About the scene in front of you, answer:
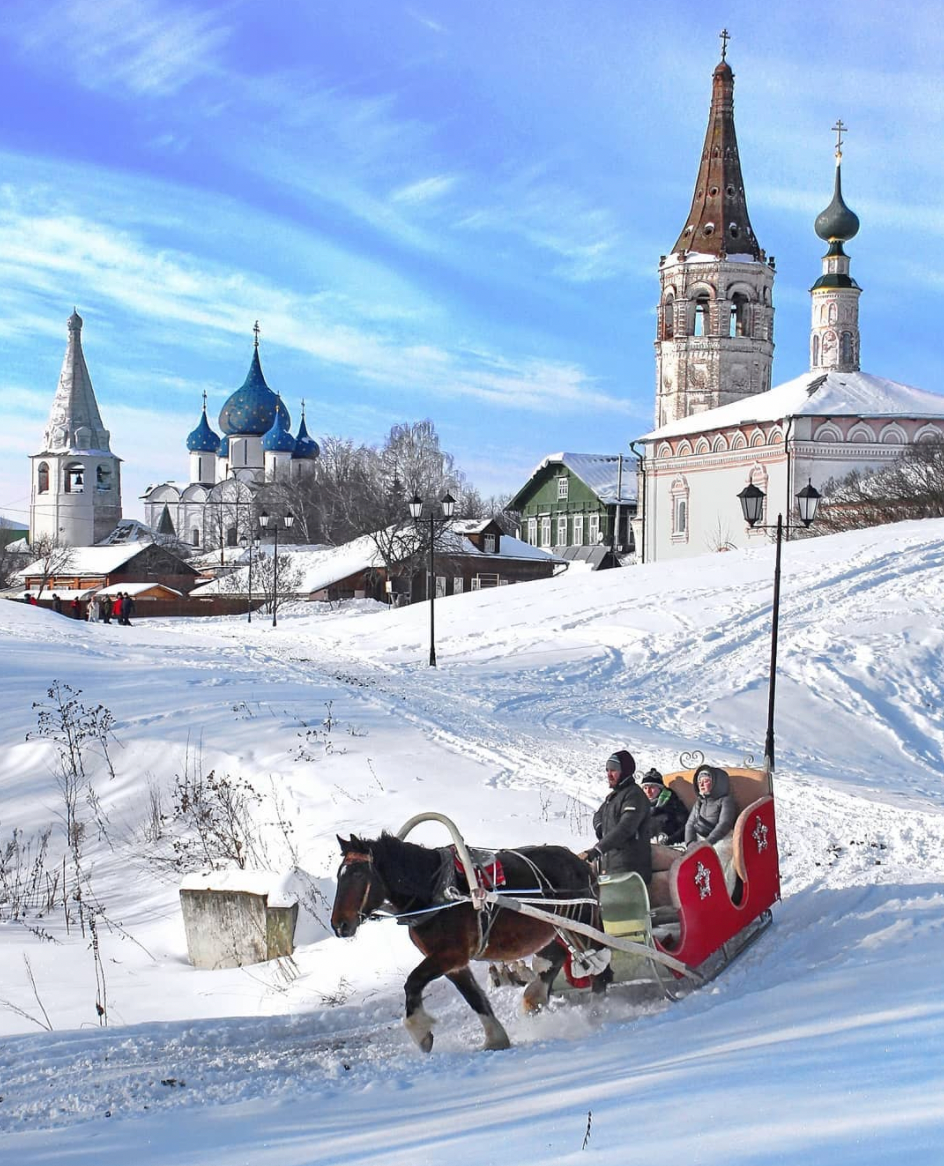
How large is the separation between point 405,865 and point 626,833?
2.01 meters

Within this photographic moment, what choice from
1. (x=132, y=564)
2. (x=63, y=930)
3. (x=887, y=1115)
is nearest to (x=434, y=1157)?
(x=887, y=1115)

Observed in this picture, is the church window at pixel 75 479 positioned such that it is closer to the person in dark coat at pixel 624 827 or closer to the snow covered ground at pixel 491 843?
the snow covered ground at pixel 491 843

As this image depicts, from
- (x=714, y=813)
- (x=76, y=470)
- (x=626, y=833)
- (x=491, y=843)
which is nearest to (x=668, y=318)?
(x=76, y=470)

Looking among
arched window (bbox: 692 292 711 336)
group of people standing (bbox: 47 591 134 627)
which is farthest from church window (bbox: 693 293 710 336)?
group of people standing (bbox: 47 591 134 627)

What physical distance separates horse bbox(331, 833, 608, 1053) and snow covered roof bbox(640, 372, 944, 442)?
48.8 meters

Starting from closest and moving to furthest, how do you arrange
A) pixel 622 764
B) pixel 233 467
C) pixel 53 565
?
pixel 622 764
pixel 53 565
pixel 233 467

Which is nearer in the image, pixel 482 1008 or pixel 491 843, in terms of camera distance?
pixel 482 1008

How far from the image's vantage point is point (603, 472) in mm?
85875

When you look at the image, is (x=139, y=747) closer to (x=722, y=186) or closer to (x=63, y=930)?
(x=63, y=930)

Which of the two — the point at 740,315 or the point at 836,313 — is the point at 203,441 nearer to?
the point at 740,315

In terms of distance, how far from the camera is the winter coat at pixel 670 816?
984 centimetres

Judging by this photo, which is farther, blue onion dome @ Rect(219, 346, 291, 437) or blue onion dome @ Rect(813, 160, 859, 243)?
blue onion dome @ Rect(219, 346, 291, 437)

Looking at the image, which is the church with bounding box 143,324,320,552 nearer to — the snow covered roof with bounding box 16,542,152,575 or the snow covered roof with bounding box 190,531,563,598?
the snow covered roof with bounding box 16,542,152,575

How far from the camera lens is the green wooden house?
271ft
